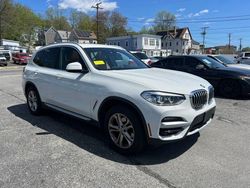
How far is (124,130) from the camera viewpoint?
4105 mm

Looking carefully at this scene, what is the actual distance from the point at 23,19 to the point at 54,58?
84585 mm

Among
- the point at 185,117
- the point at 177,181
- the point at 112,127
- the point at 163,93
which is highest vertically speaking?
the point at 163,93

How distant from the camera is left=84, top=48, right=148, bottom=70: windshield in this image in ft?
15.8

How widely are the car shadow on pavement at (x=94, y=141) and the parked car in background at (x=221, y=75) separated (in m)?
4.77

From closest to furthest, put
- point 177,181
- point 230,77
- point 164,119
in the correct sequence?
1. point 177,181
2. point 164,119
3. point 230,77

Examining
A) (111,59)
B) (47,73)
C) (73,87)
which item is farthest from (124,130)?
(47,73)

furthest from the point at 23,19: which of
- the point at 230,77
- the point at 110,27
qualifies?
the point at 230,77

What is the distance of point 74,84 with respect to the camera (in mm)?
4852

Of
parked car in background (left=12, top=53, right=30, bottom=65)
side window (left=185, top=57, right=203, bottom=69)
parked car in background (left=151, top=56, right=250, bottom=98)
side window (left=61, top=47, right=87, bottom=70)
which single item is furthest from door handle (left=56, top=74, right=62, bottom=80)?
parked car in background (left=12, top=53, right=30, bottom=65)

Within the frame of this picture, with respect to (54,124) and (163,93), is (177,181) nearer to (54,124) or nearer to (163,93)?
(163,93)

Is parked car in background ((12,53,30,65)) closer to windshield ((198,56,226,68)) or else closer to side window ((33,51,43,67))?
windshield ((198,56,226,68))

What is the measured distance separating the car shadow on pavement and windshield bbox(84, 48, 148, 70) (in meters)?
1.11

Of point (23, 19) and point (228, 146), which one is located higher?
point (23, 19)

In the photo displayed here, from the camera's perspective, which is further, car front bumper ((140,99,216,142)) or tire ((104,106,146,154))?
tire ((104,106,146,154))
